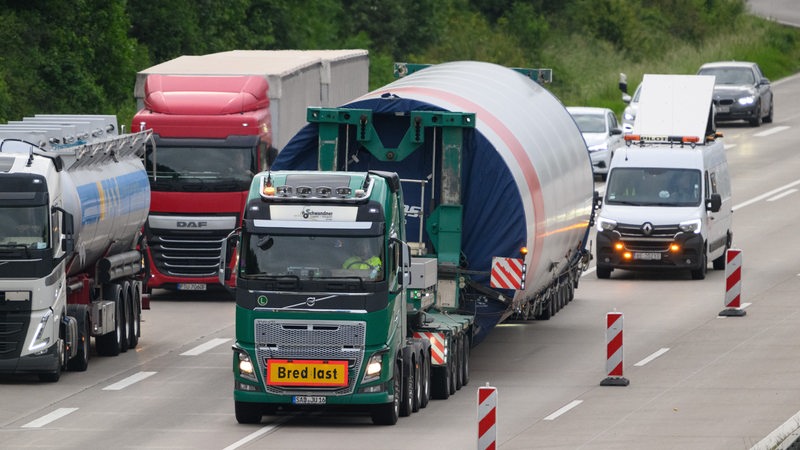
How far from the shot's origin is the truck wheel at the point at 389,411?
2239cm

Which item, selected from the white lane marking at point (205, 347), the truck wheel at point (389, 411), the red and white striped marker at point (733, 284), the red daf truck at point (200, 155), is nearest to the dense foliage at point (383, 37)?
the red daf truck at point (200, 155)

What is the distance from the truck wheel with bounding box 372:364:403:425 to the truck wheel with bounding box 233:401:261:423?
1.32 meters

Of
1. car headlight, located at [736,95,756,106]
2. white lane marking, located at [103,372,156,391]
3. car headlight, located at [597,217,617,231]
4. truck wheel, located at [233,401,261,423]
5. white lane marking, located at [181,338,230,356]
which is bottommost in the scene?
white lane marking, located at [181,338,230,356]

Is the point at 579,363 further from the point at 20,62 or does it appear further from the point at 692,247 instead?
the point at 20,62

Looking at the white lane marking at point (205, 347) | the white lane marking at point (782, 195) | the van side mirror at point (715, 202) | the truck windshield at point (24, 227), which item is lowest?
the white lane marking at point (205, 347)

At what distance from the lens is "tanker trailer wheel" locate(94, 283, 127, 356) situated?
28812 millimetres

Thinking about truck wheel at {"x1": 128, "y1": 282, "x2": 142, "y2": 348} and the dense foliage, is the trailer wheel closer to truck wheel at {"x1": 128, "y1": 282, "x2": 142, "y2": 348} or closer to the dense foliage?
truck wheel at {"x1": 128, "y1": 282, "x2": 142, "y2": 348}

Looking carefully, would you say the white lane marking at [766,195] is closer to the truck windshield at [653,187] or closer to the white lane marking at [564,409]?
the truck windshield at [653,187]

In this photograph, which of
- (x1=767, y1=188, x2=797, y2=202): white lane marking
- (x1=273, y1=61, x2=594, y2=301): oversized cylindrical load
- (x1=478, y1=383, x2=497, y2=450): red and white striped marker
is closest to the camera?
(x1=478, y1=383, x2=497, y2=450): red and white striped marker

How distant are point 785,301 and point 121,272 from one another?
11531 millimetres

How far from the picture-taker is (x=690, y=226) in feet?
120

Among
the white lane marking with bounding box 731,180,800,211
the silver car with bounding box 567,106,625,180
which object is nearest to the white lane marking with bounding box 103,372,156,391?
the white lane marking with bounding box 731,180,800,211

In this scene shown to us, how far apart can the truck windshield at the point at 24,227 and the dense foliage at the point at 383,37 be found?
1704 centimetres

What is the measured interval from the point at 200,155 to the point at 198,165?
0.57 feet
